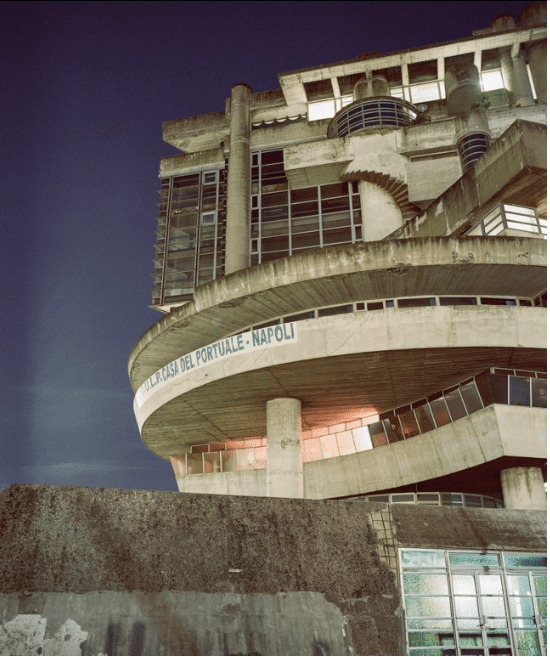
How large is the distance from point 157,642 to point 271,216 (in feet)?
132

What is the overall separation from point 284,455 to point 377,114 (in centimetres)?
2891

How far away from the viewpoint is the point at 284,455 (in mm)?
25625

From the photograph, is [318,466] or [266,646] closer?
[266,646]

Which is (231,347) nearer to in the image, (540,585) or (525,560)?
(525,560)

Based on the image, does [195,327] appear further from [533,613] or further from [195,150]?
[195,150]

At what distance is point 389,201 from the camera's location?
1673 inches

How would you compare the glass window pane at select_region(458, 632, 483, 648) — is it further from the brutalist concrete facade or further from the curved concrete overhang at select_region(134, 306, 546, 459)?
the curved concrete overhang at select_region(134, 306, 546, 459)

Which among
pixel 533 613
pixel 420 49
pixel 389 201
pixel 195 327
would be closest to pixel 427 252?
pixel 195 327

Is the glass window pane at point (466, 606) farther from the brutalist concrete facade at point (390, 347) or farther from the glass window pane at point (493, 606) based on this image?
the brutalist concrete facade at point (390, 347)

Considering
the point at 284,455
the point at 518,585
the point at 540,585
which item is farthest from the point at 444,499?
the point at 518,585

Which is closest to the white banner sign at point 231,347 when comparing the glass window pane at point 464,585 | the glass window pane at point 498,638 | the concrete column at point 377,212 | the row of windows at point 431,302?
the row of windows at point 431,302

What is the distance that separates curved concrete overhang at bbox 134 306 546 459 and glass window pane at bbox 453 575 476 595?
488 inches

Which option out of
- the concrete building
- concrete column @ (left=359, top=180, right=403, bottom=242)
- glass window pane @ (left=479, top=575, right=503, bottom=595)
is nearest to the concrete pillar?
the concrete building

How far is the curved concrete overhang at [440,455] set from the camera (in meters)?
21.9
